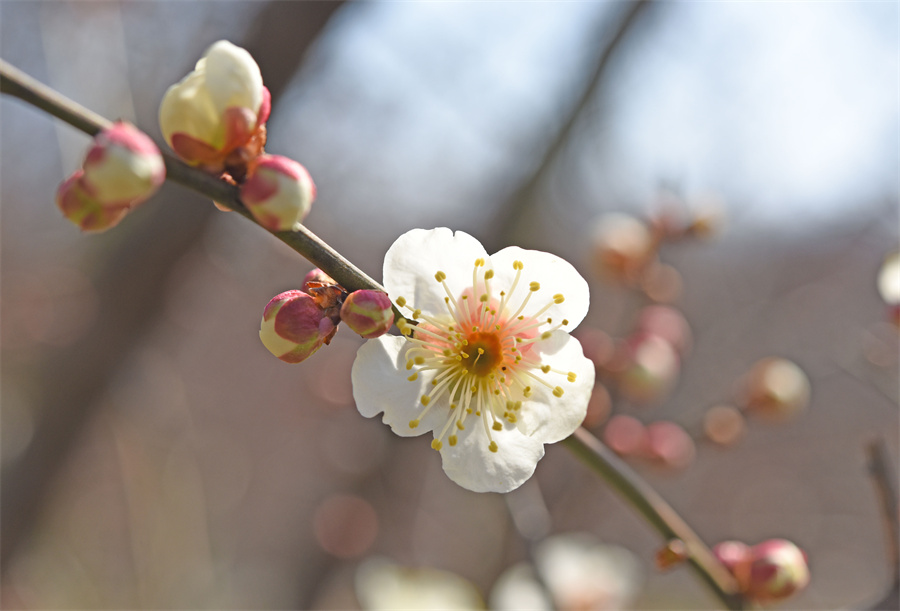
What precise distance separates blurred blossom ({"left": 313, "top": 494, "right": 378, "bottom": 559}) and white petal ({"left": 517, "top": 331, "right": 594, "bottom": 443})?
1.90 m

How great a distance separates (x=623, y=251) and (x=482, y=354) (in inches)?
45.9

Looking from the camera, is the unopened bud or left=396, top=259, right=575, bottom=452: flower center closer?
the unopened bud

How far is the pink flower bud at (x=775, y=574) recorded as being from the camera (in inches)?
36.6

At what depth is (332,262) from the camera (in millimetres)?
662

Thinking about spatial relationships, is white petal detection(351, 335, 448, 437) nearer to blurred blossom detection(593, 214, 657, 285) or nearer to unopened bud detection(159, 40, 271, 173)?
unopened bud detection(159, 40, 271, 173)

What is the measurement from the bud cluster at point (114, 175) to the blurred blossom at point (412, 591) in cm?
145

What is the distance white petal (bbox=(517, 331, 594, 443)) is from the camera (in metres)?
0.78

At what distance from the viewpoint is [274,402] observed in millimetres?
5117

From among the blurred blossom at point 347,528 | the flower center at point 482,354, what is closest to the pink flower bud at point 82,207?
the flower center at point 482,354

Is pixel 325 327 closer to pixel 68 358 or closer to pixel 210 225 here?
pixel 210 225

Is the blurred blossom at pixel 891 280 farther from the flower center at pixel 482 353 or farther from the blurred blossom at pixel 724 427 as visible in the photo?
the flower center at pixel 482 353

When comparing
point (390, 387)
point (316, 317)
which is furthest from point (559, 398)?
point (316, 317)

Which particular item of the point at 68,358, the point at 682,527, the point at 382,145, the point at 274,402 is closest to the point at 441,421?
the point at 682,527

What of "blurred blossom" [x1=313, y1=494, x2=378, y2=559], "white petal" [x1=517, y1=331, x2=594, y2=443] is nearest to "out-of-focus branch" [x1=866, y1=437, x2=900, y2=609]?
"white petal" [x1=517, y1=331, x2=594, y2=443]
